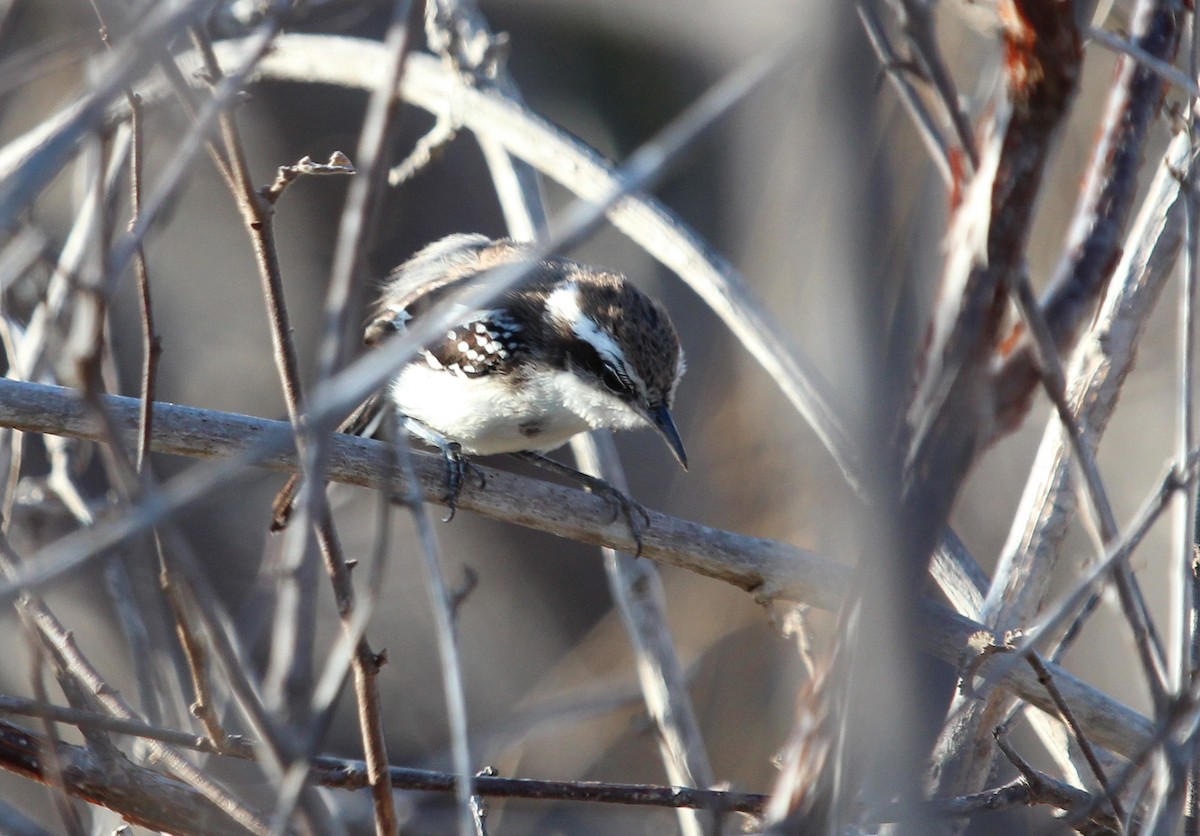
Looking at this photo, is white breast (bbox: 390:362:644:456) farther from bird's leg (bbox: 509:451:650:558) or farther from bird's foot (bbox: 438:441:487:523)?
bird's foot (bbox: 438:441:487:523)

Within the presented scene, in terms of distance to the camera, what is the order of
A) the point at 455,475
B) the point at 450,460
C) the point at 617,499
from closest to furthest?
the point at 617,499 → the point at 455,475 → the point at 450,460

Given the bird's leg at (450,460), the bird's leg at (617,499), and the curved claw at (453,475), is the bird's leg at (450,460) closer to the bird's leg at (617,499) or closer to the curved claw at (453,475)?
the curved claw at (453,475)

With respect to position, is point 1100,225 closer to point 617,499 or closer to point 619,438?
point 617,499

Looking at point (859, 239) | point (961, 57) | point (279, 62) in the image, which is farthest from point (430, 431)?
point (961, 57)

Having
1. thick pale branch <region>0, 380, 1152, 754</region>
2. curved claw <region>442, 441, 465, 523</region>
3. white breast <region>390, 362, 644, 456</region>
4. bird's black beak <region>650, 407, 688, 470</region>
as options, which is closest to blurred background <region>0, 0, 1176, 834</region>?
bird's black beak <region>650, 407, 688, 470</region>

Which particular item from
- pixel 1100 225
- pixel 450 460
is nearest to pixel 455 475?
pixel 450 460
